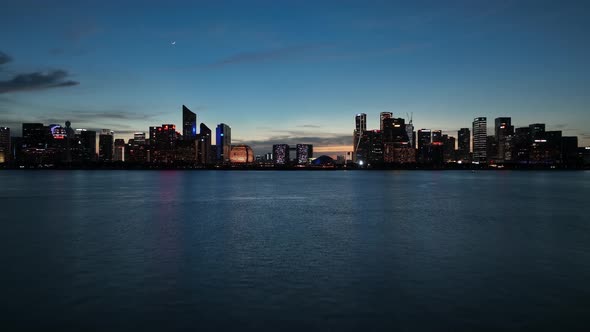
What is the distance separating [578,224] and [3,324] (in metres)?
41.0

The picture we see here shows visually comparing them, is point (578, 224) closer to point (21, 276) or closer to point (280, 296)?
point (280, 296)

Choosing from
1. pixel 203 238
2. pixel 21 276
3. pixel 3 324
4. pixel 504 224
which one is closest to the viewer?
pixel 3 324

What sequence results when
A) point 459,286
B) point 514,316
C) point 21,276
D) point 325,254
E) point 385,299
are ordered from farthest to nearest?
1. point 325,254
2. point 21,276
3. point 459,286
4. point 385,299
5. point 514,316

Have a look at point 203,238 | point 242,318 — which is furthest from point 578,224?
point 242,318

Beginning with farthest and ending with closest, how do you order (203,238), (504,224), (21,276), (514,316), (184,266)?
(504,224) < (203,238) < (184,266) < (21,276) < (514,316)

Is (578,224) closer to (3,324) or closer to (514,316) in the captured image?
(514,316)

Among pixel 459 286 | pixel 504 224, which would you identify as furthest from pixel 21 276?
pixel 504 224

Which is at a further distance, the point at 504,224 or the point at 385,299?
the point at 504,224

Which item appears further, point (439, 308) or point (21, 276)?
point (21, 276)

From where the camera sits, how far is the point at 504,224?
35.9m

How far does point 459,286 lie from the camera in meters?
16.9

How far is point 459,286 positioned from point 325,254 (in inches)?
309

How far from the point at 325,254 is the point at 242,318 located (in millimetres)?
10189

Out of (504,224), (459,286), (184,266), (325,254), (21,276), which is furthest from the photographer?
(504,224)
